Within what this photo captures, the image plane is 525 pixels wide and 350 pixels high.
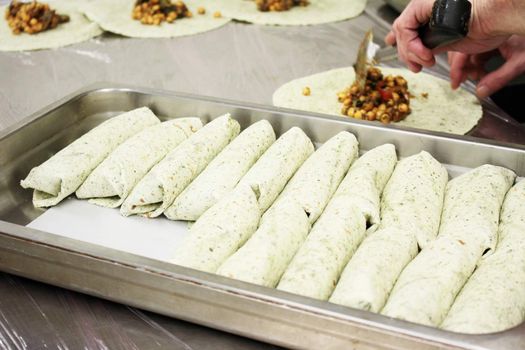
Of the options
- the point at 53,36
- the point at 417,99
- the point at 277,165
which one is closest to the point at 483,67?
the point at 417,99

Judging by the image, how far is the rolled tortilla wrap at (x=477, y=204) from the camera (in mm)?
1644

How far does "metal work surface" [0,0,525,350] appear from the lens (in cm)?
164

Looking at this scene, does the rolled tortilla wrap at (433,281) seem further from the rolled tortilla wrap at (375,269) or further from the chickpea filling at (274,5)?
the chickpea filling at (274,5)

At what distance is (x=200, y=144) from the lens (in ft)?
6.96

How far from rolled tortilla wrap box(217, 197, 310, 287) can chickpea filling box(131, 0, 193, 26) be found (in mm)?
2349

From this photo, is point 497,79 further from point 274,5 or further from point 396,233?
point 274,5

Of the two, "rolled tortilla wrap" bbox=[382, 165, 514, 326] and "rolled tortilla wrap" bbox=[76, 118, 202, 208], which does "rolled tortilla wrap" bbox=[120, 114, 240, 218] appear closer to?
"rolled tortilla wrap" bbox=[76, 118, 202, 208]

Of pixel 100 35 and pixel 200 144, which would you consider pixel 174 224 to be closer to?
pixel 200 144

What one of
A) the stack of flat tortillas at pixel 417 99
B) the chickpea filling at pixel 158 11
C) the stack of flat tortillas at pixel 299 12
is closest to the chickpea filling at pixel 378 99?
the stack of flat tortillas at pixel 417 99

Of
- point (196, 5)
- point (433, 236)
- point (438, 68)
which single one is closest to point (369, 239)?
point (433, 236)

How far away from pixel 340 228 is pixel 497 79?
1.38 metres

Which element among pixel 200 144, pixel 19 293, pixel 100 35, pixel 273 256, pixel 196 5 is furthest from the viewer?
pixel 196 5

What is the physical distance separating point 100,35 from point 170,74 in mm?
780

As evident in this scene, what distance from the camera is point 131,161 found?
2059 millimetres
